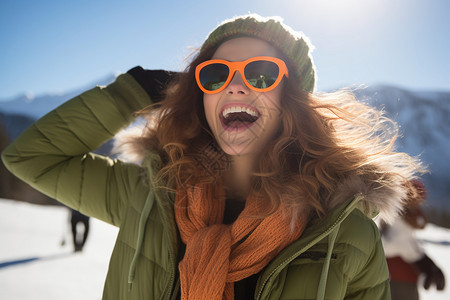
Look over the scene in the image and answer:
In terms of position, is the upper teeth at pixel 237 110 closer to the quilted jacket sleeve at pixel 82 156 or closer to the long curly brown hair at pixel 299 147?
the long curly brown hair at pixel 299 147

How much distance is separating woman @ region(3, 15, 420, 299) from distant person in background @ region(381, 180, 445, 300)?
1618 millimetres

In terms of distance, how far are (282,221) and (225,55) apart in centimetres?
80

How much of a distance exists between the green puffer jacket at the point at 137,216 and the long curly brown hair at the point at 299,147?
12cm

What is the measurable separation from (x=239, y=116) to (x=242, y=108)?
0.04 m

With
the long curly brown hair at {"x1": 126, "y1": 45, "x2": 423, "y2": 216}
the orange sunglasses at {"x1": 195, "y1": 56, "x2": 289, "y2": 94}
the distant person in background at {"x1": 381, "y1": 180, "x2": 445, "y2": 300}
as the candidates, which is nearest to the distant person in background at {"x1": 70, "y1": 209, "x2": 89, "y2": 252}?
the long curly brown hair at {"x1": 126, "y1": 45, "x2": 423, "y2": 216}

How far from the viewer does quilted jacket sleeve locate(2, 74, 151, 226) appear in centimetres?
154

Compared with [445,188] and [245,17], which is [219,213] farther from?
[445,188]

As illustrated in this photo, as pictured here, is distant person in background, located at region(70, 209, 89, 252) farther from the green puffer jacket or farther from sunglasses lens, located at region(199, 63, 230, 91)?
sunglasses lens, located at region(199, 63, 230, 91)

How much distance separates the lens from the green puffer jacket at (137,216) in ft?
3.92

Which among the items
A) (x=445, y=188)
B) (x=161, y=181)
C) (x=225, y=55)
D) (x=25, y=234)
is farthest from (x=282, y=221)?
(x=445, y=188)

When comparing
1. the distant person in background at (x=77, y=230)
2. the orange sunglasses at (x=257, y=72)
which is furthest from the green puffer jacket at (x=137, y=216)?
the distant person in background at (x=77, y=230)

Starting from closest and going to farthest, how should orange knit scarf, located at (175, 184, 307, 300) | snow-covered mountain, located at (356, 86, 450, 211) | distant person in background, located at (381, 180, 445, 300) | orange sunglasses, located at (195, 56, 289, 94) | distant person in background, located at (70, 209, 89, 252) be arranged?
1. orange knit scarf, located at (175, 184, 307, 300)
2. orange sunglasses, located at (195, 56, 289, 94)
3. distant person in background, located at (381, 180, 445, 300)
4. distant person in background, located at (70, 209, 89, 252)
5. snow-covered mountain, located at (356, 86, 450, 211)

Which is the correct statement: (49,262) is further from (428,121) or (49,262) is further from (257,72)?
(428,121)

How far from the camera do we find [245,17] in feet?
4.78
